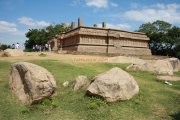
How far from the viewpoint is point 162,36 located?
47875mm

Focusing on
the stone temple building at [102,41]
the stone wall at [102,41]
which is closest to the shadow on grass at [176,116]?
the stone temple building at [102,41]

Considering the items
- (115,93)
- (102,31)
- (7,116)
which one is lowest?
(7,116)

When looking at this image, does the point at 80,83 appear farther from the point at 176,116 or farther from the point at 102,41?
the point at 102,41

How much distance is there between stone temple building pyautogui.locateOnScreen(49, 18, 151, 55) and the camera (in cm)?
2725

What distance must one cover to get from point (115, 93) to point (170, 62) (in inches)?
376

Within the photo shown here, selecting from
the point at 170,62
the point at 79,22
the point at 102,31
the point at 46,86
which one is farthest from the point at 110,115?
the point at 79,22

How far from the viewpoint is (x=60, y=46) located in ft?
108

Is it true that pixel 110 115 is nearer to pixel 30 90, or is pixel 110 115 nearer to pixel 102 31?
pixel 30 90

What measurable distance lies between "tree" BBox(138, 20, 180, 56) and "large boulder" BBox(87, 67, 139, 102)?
1587 inches

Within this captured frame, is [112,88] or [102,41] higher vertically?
[102,41]

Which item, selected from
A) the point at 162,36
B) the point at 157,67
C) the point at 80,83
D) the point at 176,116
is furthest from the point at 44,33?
the point at 176,116

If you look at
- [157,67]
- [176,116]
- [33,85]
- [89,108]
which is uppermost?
[157,67]

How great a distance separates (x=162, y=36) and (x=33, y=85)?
42772 mm

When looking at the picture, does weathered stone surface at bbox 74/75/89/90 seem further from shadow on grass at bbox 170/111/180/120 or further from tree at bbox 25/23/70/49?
tree at bbox 25/23/70/49
